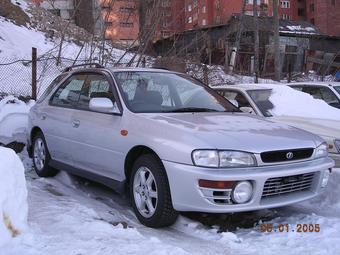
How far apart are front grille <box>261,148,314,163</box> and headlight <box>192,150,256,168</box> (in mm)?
166

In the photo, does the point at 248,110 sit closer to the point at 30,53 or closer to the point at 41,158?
the point at 41,158

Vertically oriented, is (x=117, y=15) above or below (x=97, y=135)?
above

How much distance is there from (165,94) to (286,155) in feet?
5.82

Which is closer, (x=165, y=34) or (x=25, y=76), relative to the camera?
(x=25, y=76)

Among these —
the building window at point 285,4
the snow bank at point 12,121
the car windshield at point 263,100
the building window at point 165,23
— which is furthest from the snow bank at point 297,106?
the building window at point 285,4

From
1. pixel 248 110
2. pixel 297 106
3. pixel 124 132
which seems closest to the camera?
pixel 124 132

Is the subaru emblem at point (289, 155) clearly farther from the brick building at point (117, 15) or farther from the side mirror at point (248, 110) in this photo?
the brick building at point (117, 15)

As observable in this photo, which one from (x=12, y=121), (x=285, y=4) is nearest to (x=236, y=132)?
(x=12, y=121)

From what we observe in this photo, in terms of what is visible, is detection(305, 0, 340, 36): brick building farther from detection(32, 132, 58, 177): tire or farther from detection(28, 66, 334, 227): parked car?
detection(28, 66, 334, 227): parked car

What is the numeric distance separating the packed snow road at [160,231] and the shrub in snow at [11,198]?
0.09 m

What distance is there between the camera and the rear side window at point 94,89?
582 centimetres

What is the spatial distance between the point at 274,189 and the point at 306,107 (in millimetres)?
3715

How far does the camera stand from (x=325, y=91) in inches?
368

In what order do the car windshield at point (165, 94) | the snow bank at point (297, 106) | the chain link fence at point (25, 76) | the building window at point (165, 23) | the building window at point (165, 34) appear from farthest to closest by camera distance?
1. the building window at point (165, 34)
2. the building window at point (165, 23)
3. the chain link fence at point (25, 76)
4. the snow bank at point (297, 106)
5. the car windshield at point (165, 94)
